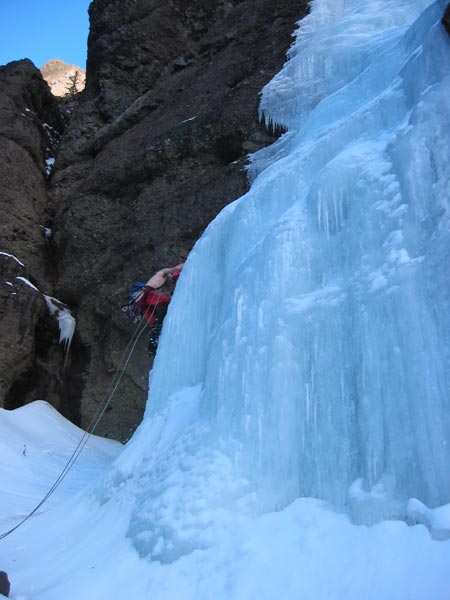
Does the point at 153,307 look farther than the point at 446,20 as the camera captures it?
Yes

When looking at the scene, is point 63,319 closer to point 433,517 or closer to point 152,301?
point 152,301

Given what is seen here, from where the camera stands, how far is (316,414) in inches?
127

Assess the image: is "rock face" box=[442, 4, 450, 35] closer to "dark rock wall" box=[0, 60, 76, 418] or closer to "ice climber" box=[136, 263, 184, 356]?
"ice climber" box=[136, 263, 184, 356]

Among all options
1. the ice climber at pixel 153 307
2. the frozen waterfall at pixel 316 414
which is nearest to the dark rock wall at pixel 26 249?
the ice climber at pixel 153 307

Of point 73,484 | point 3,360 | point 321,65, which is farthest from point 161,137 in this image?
point 73,484

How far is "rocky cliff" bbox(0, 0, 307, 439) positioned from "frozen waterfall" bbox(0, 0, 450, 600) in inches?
127

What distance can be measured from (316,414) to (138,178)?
7.17 meters

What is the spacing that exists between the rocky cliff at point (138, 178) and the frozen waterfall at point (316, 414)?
3221 millimetres

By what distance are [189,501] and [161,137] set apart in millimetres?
7214

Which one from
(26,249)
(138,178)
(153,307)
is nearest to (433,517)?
(153,307)

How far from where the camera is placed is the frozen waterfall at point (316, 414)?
2.62 m

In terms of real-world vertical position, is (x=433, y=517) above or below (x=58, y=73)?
below

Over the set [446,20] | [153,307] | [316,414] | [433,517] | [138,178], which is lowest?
[433,517]

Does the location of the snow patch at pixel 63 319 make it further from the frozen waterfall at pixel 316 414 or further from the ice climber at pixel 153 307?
the frozen waterfall at pixel 316 414
